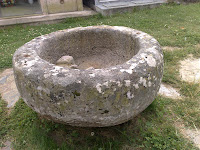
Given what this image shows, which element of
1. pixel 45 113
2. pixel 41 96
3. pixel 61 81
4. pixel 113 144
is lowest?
pixel 113 144

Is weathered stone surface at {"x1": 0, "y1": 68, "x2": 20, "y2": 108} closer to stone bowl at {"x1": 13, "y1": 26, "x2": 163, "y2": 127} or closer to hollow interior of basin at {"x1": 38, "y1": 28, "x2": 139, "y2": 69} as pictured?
hollow interior of basin at {"x1": 38, "y1": 28, "x2": 139, "y2": 69}

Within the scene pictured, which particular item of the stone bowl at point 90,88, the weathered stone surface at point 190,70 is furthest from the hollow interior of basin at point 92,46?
the weathered stone surface at point 190,70

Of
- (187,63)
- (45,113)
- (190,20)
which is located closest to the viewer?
(45,113)

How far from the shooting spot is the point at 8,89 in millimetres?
3041

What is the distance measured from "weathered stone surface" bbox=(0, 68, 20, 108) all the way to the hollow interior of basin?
0.98 m

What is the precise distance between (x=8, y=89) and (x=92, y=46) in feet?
5.13

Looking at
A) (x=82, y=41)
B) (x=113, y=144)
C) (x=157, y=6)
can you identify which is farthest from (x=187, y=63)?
(x=157, y=6)

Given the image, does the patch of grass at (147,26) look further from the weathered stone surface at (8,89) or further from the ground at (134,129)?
the ground at (134,129)

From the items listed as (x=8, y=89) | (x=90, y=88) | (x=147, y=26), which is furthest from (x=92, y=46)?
(x=147, y=26)

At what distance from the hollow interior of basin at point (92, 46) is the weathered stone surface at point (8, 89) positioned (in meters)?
0.98

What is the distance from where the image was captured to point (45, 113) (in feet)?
5.04

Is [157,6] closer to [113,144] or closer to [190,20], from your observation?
[190,20]

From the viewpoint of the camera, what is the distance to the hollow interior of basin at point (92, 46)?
2.32 meters

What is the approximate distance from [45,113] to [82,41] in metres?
1.35
